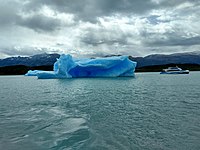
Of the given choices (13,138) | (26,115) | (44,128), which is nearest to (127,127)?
(44,128)

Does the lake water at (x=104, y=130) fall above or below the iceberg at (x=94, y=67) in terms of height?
below

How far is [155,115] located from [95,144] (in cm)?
396

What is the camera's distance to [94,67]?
39.8m

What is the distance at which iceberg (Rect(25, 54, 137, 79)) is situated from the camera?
37.7 metres

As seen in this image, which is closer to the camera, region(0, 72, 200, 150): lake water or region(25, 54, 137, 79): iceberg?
region(0, 72, 200, 150): lake water

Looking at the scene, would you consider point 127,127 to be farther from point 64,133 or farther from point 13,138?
point 13,138

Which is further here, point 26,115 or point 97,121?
point 26,115

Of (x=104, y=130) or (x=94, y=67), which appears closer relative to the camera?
(x=104, y=130)

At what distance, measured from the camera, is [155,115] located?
9.01 m

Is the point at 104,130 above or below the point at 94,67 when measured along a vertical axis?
below

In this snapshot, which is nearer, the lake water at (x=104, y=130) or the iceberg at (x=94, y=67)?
the lake water at (x=104, y=130)

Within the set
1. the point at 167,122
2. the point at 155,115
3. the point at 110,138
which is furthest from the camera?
the point at 155,115

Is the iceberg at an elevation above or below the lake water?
above

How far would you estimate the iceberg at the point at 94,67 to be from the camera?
37719 millimetres
